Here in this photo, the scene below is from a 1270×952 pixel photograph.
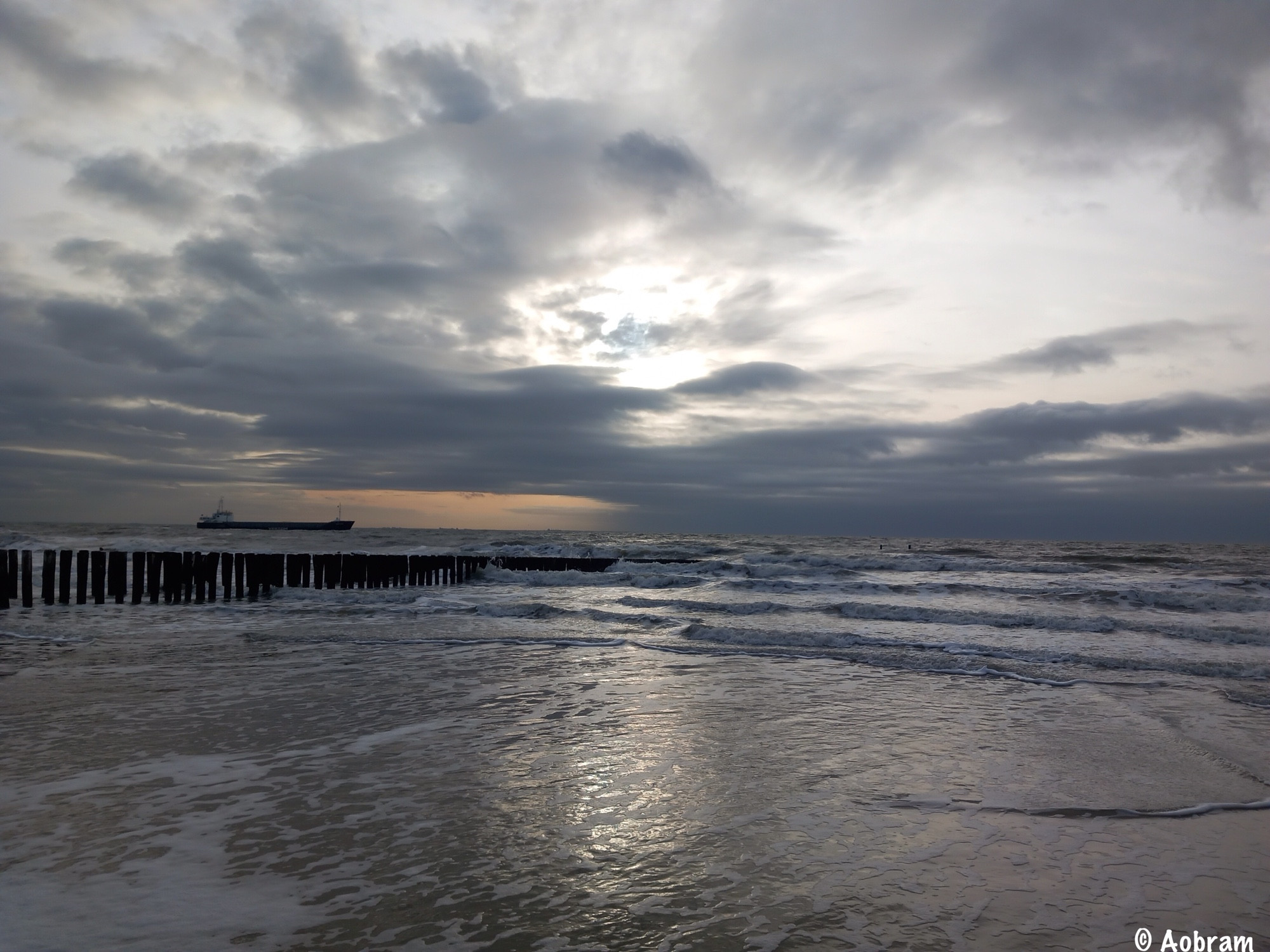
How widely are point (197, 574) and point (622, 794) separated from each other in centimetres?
1975

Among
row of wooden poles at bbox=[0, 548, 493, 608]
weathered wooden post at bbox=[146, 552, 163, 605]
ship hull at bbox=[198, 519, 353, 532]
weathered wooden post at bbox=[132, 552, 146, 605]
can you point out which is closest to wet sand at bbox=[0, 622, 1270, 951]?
weathered wooden post at bbox=[132, 552, 146, 605]

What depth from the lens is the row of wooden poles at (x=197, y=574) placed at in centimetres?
1895

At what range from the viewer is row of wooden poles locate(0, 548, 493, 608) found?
19.0m

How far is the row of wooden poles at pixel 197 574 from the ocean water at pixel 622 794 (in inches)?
237

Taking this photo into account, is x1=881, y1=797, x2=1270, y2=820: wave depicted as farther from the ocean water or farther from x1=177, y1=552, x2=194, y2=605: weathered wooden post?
x1=177, y1=552, x2=194, y2=605: weathered wooden post

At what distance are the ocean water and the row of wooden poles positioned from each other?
6.03 metres

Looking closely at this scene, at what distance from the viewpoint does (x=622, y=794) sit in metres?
5.56

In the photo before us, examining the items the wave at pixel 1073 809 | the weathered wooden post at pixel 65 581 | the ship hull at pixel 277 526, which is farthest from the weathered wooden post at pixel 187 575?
the ship hull at pixel 277 526

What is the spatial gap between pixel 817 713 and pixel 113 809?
6.43 m

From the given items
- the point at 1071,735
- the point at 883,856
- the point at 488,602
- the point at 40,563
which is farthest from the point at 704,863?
the point at 40,563

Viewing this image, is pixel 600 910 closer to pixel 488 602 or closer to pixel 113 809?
pixel 113 809

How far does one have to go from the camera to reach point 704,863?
174 inches

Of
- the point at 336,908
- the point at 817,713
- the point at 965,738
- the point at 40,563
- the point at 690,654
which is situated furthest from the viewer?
the point at 40,563

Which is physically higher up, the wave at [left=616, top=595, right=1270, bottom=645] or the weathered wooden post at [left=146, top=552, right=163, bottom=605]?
the weathered wooden post at [left=146, top=552, right=163, bottom=605]
